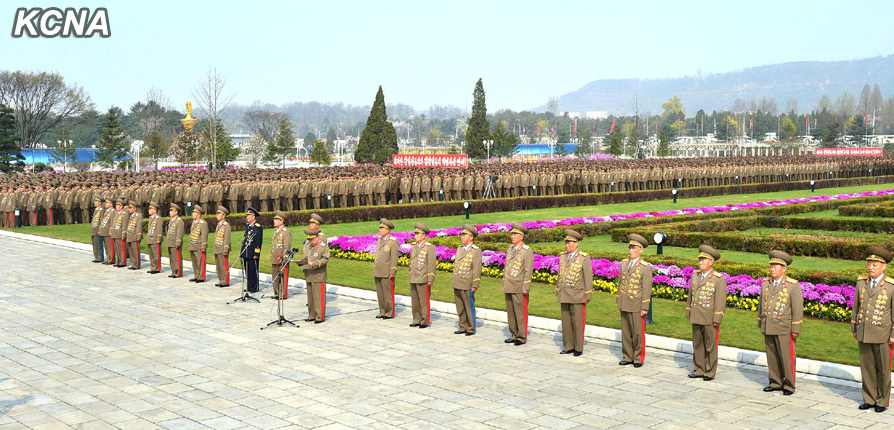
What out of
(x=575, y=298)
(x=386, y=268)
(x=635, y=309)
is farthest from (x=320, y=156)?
(x=635, y=309)

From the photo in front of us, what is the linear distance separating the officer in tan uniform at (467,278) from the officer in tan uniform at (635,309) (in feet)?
7.74

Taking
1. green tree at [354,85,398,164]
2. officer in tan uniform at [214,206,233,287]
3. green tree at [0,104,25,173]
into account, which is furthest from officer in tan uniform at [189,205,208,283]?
green tree at [354,85,398,164]

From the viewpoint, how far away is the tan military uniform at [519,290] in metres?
12.2

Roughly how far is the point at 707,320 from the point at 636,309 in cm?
99

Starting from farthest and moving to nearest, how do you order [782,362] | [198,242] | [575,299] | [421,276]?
[198,242] < [421,276] < [575,299] < [782,362]

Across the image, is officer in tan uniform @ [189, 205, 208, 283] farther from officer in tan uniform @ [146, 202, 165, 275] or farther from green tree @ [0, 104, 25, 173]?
green tree @ [0, 104, 25, 173]

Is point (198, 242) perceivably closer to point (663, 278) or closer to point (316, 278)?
point (316, 278)

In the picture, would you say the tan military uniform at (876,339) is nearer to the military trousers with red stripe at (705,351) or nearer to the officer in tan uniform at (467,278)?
the military trousers with red stripe at (705,351)

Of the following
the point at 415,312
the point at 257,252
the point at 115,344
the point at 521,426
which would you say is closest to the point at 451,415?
the point at 521,426

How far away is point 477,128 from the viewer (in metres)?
77.6

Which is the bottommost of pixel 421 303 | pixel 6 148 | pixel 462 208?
pixel 462 208

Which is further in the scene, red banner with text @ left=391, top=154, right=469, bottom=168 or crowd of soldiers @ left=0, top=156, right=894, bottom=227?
red banner with text @ left=391, top=154, right=469, bottom=168

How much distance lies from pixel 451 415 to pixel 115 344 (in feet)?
18.5

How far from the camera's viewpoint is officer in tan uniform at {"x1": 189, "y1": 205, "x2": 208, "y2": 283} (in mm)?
17562
